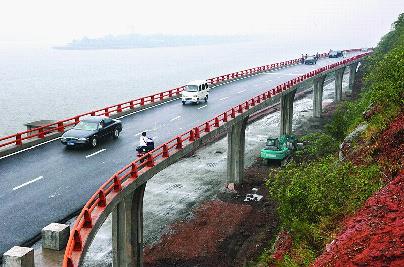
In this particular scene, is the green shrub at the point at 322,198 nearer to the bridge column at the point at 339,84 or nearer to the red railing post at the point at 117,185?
the red railing post at the point at 117,185

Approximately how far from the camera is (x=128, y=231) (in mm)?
23922

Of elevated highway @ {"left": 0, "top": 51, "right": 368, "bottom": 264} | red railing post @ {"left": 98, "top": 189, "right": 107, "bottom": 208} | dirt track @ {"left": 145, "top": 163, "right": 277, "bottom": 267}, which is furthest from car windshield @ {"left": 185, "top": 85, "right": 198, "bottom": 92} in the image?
red railing post @ {"left": 98, "top": 189, "right": 107, "bottom": 208}

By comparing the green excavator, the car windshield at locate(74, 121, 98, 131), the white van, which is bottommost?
the green excavator

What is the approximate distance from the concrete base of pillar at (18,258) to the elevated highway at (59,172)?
10.1 feet

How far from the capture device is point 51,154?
26797mm

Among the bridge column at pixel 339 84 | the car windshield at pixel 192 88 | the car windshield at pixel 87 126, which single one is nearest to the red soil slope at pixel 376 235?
the car windshield at pixel 87 126

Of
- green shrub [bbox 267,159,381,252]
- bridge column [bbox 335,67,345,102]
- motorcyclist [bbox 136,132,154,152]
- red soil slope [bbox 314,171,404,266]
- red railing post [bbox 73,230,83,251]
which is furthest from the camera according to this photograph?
bridge column [bbox 335,67,345,102]

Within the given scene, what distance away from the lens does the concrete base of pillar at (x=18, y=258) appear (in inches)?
507

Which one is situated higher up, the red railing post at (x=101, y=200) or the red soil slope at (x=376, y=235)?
the red soil slope at (x=376, y=235)

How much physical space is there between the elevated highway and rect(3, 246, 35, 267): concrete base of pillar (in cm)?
307

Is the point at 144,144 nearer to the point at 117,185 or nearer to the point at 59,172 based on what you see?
the point at 59,172

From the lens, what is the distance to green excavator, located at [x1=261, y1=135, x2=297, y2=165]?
1780 inches

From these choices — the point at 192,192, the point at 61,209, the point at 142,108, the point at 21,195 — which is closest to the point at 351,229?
the point at 61,209

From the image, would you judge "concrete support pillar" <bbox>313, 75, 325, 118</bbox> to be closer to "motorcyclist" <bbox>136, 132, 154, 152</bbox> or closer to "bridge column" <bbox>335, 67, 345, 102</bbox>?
"bridge column" <bbox>335, 67, 345, 102</bbox>
